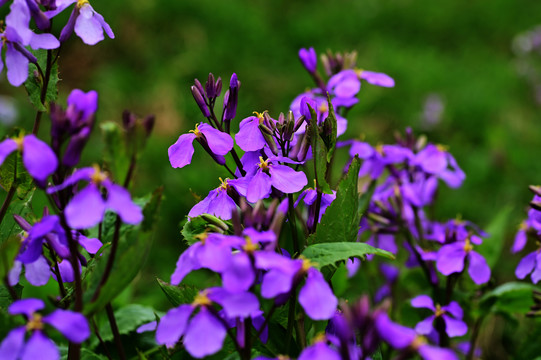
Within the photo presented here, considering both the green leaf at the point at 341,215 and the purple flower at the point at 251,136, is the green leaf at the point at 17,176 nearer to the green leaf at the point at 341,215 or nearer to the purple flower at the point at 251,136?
the purple flower at the point at 251,136

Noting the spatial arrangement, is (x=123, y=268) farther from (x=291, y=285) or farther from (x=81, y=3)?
(x=81, y=3)

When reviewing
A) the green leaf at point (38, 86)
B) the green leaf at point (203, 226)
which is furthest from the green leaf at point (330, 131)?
the green leaf at point (38, 86)

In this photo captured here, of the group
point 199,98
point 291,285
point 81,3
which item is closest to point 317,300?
point 291,285

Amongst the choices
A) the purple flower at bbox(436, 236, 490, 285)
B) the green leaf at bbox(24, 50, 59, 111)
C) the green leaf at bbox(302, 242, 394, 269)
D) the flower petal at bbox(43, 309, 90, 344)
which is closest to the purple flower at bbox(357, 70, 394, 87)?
the purple flower at bbox(436, 236, 490, 285)

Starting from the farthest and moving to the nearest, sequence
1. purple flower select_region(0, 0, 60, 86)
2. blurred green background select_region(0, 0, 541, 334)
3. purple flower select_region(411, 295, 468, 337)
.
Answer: blurred green background select_region(0, 0, 541, 334)
purple flower select_region(411, 295, 468, 337)
purple flower select_region(0, 0, 60, 86)

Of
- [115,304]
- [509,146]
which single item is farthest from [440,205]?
[115,304]

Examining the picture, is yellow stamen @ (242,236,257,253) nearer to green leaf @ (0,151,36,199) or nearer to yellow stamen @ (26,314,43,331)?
yellow stamen @ (26,314,43,331)
